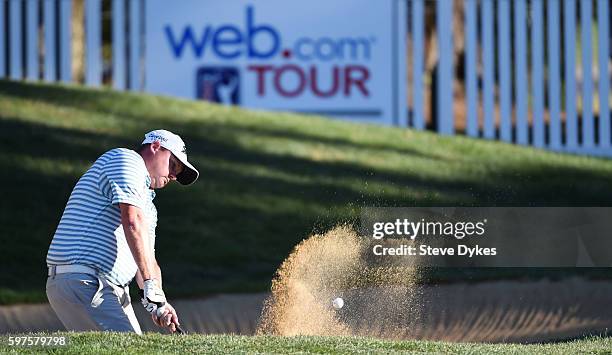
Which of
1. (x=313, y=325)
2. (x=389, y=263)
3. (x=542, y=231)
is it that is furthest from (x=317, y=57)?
(x=313, y=325)

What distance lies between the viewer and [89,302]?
21.2 feet

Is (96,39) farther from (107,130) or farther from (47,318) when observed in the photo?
(47,318)

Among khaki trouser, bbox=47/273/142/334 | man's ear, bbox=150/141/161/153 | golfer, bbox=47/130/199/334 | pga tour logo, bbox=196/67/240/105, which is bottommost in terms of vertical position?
pga tour logo, bbox=196/67/240/105

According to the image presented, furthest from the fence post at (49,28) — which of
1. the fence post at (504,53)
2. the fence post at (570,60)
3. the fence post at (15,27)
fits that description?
the fence post at (570,60)

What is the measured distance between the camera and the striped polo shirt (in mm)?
6324

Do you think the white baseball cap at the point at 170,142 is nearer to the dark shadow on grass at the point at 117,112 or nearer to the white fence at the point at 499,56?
the dark shadow on grass at the point at 117,112

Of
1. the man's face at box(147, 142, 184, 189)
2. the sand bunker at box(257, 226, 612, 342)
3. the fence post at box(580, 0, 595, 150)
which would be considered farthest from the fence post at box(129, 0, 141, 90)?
the man's face at box(147, 142, 184, 189)

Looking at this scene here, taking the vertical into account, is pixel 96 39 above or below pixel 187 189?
above

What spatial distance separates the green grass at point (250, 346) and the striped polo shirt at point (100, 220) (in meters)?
0.36

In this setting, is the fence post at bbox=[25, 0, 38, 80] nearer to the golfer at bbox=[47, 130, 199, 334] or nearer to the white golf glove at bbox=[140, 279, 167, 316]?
Result: the golfer at bbox=[47, 130, 199, 334]

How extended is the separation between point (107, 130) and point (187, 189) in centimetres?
212

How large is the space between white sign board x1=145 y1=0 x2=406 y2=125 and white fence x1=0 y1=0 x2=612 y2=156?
0.47 meters

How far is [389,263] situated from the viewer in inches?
474

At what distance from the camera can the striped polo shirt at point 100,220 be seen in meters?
6.32
